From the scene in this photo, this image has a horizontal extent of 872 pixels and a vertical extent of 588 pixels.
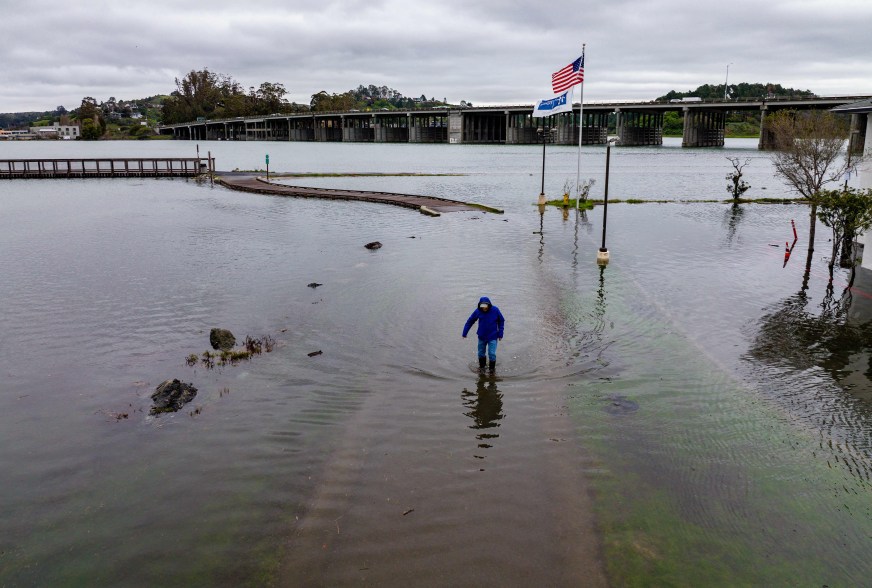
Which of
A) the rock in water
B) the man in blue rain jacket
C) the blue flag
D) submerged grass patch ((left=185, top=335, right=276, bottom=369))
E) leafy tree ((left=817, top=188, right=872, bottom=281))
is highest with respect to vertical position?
the blue flag

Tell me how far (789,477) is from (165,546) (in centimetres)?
977

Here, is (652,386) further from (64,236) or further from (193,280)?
(64,236)

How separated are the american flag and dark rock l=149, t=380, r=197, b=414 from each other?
2584 cm

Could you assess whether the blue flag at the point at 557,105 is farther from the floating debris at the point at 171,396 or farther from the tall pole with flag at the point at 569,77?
the floating debris at the point at 171,396

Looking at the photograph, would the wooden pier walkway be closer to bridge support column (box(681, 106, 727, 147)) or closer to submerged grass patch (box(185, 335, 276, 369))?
submerged grass patch (box(185, 335, 276, 369))

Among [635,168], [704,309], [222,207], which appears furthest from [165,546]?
[635,168]

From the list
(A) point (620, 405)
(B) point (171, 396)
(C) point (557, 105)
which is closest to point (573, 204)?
(C) point (557, 105)

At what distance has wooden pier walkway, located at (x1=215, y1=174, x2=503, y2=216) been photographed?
1810 inches

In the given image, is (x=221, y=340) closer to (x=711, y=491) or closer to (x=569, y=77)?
(x=711, y=491)

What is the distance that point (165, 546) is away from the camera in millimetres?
8977

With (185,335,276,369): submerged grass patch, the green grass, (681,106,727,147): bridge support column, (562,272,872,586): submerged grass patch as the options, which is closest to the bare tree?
the green grass

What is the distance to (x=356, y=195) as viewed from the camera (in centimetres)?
5425

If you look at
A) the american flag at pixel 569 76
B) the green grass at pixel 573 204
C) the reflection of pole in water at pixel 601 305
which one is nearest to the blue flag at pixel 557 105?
the american flag at pixel 569 76

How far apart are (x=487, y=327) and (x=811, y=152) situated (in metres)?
22.7
